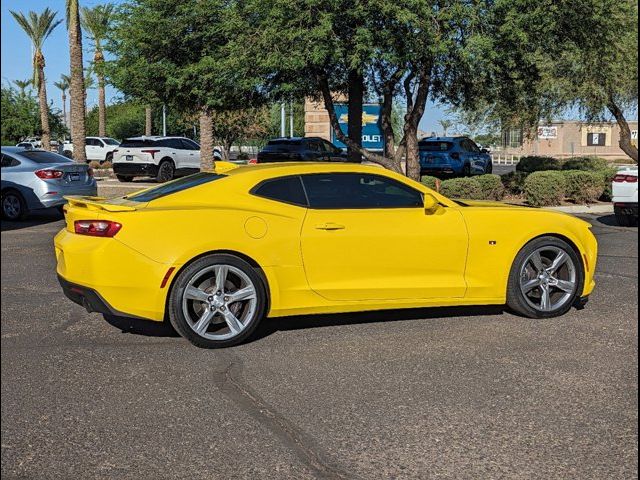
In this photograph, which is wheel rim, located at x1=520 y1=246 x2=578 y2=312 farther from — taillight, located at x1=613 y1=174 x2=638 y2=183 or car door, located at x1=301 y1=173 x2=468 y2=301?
taillight, located at x1=613 y1=174 x2=638 y2=183

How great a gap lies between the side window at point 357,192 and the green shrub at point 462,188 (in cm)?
1161

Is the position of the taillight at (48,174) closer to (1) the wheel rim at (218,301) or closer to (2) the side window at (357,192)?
(1) the wheel rim at (218,301)

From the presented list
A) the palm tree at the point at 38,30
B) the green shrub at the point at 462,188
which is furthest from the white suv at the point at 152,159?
the palm tree at the point at 38,30

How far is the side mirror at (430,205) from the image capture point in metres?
6.02

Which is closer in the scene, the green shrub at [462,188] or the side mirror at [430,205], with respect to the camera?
the side mirror at [430,205]

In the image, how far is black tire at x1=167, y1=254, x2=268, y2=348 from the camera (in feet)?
17.6

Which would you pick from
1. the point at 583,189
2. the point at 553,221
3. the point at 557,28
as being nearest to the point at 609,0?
the point at 557,28

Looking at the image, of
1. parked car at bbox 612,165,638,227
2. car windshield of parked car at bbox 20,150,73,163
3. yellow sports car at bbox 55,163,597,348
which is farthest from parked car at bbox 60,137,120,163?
yellow sports car at bbox 55,163,597,348

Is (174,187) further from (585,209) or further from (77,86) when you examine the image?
(77,86)

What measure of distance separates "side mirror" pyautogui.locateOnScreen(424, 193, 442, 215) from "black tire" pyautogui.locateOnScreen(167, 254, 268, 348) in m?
1.51

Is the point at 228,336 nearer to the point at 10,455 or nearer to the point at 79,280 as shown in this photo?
the point at 79,280

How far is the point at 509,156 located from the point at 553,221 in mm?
77166

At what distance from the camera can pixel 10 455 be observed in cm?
337

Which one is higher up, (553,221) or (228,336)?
(553,221)
